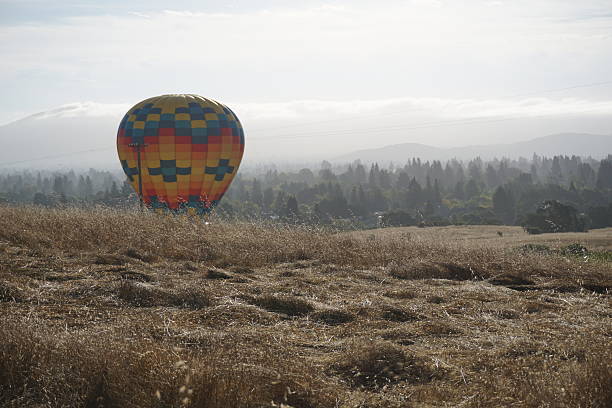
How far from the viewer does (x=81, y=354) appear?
4.52m

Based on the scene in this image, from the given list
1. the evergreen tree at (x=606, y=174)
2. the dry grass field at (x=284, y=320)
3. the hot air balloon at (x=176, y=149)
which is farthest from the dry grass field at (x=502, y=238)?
the evergreen tree at (x=606, y=174)

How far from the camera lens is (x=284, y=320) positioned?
21.8 ft

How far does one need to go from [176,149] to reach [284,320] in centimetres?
1745

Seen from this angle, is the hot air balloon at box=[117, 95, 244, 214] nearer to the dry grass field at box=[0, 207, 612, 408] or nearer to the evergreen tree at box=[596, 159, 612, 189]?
the dry grass field at box=[0, 207, 612, 408]

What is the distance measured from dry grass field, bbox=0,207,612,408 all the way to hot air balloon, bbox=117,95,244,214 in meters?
11.4

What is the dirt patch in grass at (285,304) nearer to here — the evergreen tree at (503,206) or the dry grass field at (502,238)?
the dry grass field at (502,238)

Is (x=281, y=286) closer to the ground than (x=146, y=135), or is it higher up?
closer to the ground

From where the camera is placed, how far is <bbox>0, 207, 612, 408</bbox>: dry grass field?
4297mm

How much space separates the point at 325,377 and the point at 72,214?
29.9ft

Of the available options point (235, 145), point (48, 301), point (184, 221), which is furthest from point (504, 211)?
point (48, 301)

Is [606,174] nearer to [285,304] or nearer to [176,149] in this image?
[176,149]

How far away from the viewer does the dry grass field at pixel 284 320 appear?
430cm

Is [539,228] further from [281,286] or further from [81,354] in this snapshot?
[81,354]

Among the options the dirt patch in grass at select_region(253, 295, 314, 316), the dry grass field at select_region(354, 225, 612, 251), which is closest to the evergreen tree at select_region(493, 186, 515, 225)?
the dry grass field at select_region(354, 225, 612, 251)
